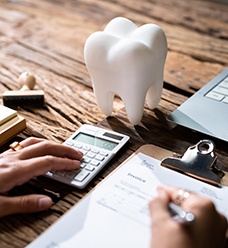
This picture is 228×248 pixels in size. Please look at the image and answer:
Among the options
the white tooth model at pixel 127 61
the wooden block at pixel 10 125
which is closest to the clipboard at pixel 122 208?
the white tooth model at pixel 127 61

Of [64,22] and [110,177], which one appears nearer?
[110,177]

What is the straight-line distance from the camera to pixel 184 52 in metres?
1.36

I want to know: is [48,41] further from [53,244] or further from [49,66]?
[53,244]

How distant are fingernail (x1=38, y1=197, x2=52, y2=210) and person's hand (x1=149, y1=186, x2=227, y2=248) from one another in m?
0.16

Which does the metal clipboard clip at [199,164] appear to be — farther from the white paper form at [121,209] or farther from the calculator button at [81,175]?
the calculator button at [81,175]

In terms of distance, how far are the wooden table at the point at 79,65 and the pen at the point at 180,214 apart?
16 cm

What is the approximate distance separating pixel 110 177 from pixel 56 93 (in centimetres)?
39

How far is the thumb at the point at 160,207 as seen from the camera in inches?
26.6

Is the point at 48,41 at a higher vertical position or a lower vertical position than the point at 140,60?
lower

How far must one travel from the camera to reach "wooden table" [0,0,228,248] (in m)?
0.81

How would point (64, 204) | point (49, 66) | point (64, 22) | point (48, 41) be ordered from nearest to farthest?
point (64, 204)
point (49, 66)
point (48, 41)
point (64, 22)

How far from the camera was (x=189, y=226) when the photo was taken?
0.65 meters

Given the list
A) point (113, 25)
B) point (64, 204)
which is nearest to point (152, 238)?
point (64, 204)

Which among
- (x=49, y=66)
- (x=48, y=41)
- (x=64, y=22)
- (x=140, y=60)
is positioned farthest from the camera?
(x=64, y=22)
